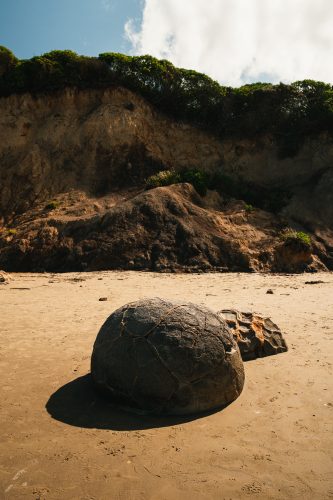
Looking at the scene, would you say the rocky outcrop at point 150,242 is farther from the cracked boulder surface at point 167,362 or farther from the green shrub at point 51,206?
the cracked boulder surface at point 167,362

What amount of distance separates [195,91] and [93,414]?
23.8m

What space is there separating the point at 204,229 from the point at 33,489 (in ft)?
49.7

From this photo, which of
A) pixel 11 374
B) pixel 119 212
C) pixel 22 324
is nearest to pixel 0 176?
pixel 119 212

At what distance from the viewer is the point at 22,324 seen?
6.79 meters

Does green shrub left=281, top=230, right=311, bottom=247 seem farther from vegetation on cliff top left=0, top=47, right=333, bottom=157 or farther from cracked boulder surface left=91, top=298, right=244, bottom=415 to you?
cracked boulder surface left=91, top=298, right=244, bottom=415

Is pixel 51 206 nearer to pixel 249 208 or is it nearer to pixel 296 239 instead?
pixel 249 208

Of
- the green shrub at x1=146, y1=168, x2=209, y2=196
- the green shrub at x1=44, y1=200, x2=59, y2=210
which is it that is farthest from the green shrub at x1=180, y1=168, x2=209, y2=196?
the green shrub at x1=44, y1=200, x2=59, y2=210

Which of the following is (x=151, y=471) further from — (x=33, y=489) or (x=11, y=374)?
(x=11, y=374)

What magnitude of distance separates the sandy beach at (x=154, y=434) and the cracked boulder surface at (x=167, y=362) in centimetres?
17

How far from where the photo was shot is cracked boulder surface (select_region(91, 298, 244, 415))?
12.9ft

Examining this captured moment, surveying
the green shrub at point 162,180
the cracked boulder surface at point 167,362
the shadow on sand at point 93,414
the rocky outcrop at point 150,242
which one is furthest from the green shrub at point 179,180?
the shadow on sand at point 93,414

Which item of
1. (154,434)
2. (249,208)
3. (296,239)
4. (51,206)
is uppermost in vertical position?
(249,208)

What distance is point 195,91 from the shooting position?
974 inches

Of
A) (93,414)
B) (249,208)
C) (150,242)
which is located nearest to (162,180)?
(249,208)
